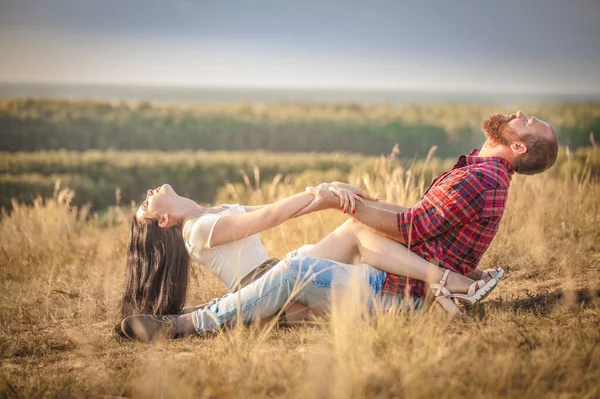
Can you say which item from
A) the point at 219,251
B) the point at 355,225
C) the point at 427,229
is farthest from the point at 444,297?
the point at 219,251

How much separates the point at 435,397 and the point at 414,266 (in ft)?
3.80

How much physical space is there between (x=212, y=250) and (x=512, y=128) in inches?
71.9

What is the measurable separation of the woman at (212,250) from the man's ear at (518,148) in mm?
711

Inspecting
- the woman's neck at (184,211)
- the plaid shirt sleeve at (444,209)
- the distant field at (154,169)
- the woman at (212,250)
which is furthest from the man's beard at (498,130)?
the distant field at (154,169)

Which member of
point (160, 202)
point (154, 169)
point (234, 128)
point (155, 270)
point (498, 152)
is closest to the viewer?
point (498, 152)

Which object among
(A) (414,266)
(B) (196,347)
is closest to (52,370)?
(B) (196,347)

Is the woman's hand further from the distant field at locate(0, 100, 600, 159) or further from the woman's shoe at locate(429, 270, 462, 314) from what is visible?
the distant field at locate(0, 100, 600, 159)

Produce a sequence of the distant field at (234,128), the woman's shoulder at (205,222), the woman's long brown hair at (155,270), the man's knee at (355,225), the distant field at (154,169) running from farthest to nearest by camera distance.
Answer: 1. the distant field at (234,128)
2. the distant field at (154,169)
3. the woman's long brown hair at (155,270)
4. the man's knee at (355,225)
5. the woman's shoulder at (205,222)

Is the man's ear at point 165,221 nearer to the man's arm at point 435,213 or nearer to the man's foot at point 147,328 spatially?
the man's foot at point 147,328

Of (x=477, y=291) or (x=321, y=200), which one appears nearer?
(x=477, y=291)

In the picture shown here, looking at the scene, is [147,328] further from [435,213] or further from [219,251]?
[435,213]

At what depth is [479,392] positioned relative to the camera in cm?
253

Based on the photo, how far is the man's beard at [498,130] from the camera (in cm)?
376

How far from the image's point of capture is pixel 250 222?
3.69 metres
